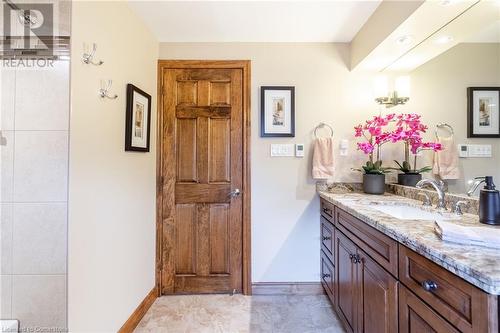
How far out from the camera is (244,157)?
2.33 meters

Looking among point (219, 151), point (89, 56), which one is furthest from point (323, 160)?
point (89, 56)

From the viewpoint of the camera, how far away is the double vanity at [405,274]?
27.4 inches

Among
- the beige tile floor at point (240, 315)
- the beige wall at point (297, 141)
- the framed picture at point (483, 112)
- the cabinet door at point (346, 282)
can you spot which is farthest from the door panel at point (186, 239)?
the framed picture at point (483, 112)

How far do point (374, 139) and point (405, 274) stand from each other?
1490 millimetres

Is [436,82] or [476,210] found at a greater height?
[436,82]

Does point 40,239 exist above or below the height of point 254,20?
below

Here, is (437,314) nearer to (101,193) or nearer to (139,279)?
(101,193)

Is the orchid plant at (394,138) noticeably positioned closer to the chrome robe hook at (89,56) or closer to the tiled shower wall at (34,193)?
the chrome robe hook at (89,56)

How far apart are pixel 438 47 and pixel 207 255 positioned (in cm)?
238

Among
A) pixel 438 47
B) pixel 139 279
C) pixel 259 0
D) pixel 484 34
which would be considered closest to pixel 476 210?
pixel 484 34

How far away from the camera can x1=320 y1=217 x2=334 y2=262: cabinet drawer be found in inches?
78.4

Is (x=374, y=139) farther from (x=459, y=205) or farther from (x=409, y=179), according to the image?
(x=459, y=205)

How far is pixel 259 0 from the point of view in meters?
1.77

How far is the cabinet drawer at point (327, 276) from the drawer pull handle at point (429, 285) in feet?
3.75
